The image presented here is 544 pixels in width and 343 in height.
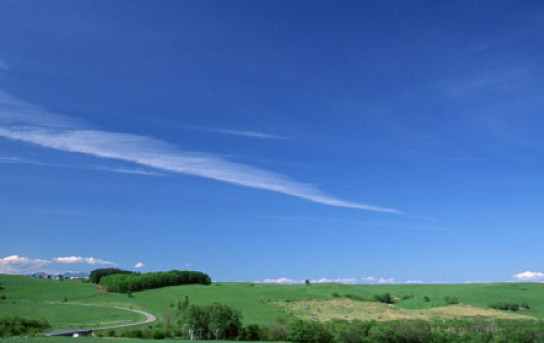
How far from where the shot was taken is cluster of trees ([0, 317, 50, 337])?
117750 mm

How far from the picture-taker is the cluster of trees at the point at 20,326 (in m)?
118

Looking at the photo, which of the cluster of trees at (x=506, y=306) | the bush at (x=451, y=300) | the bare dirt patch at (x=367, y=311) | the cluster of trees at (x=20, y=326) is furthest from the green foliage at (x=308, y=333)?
the cluster of trees at (x=506, y=306)

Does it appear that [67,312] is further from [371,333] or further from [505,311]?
[505,311]

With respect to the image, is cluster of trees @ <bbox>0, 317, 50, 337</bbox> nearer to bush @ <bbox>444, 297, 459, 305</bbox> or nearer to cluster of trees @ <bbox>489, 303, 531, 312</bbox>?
bush @ <bbox>444, 297, 459, 305</bbox>

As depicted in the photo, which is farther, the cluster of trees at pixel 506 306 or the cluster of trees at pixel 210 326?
the cluster of trees at pixel 506 306

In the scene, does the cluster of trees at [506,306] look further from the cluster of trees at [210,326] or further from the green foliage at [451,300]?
the cluster of trees at [210,326]

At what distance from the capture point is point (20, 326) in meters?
121

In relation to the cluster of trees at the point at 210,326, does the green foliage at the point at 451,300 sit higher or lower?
higher

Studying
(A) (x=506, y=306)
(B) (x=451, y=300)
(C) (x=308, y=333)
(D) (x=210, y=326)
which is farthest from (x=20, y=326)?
(A) (x=506, y=306)

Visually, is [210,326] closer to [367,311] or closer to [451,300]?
[367,311]

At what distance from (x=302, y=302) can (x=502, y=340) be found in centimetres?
8331

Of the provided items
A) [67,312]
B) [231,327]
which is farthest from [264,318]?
[67,312]

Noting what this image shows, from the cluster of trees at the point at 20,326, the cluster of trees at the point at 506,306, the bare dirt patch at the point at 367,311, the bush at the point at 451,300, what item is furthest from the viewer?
the bush at the point at 451,300

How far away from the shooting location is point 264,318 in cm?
14525
